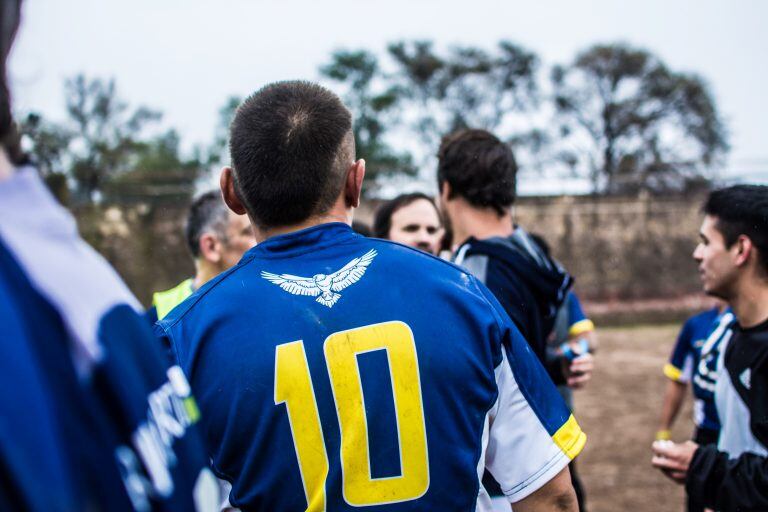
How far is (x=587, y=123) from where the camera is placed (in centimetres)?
3819

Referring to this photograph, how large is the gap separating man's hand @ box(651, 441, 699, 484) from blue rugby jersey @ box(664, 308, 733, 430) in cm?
103

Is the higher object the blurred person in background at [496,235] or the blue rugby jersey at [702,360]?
the blurred person in background at [496,235]

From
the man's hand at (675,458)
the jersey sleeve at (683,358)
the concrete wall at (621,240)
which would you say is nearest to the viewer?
the man's hand at (675,458)

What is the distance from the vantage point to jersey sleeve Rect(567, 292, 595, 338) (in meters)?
3.68

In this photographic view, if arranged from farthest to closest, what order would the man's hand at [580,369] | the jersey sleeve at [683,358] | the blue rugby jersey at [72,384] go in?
1. the jersey sleeve at [683,358]
2. the man's hand at [580,369]
3. the blue rugby jersey at [72,384]

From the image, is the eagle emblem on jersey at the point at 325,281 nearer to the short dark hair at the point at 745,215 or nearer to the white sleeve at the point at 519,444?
the white sleeve at the point at 519,444

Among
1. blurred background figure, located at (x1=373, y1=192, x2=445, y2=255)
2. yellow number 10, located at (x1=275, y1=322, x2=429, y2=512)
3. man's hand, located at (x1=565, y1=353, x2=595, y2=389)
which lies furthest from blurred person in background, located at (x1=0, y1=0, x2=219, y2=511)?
blurred background figure, located at (x1=373, y1=192, x2=445, y2=255)

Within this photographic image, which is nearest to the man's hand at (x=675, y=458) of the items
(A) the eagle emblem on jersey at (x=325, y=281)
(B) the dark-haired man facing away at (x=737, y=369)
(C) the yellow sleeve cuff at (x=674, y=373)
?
(B) the dark-haired man facing away at (x=737, y=369)

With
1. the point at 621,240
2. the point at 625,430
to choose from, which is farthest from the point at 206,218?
the point at 621,240

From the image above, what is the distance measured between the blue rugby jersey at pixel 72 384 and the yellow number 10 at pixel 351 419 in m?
0.62

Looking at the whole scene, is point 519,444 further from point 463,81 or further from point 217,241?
point 463,81

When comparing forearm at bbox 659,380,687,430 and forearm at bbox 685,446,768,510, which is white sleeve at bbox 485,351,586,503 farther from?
forearm at bbox 659,380,687,430

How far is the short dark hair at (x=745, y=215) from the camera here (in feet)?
8.62

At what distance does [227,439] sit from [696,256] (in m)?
2.31
